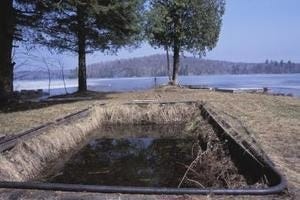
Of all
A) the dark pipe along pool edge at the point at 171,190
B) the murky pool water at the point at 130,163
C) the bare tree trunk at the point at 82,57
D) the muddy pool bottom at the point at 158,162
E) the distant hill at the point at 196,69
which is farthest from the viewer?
the distant hill at the point at 196,69

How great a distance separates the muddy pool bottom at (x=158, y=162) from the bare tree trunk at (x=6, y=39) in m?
4.80

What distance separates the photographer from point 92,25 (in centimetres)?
2170

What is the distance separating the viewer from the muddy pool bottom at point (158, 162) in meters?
7.54

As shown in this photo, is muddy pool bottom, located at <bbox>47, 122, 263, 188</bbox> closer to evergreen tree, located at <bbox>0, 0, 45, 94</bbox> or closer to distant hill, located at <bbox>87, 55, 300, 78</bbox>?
evergreen tree, located at <bbox>0, 0, 45, 94</bbox>

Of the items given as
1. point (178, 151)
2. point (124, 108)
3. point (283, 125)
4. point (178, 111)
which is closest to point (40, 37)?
point (124, 108)

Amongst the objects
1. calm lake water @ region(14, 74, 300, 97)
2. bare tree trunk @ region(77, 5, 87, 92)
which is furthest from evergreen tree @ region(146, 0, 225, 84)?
bare tree trunk @ region(77, 5, 87, 92)

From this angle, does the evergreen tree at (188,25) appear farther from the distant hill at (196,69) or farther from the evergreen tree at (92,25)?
the distant hill at (196,69)

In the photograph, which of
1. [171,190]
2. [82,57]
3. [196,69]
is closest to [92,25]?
[82,57]

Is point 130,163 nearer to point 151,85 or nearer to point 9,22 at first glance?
point 9,22

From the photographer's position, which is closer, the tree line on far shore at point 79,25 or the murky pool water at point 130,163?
the murky pool water at point 130,163

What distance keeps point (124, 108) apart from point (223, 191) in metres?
11.4

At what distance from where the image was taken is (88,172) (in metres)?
9.23

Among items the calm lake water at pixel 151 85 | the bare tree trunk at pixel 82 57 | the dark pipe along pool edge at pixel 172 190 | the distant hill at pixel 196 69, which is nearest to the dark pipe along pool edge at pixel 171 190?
the dark pipe along pool edge at pixel 172 190

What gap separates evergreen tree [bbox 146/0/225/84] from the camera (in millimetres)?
33312
